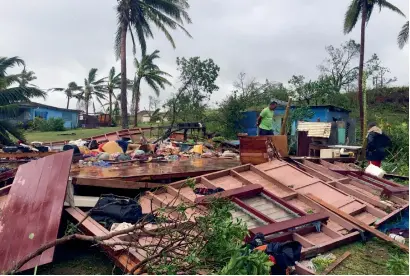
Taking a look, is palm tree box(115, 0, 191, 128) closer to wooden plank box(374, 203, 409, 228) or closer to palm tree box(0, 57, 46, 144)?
palm tree box(0, 57, 46, 144)

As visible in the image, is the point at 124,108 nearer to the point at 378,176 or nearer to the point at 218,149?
the point at 218,149

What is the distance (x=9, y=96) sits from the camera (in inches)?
510

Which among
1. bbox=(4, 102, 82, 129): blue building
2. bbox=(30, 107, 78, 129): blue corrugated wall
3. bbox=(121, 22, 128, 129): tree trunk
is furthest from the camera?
bbox=(30, 107, 78, 129): blue corrugated wall

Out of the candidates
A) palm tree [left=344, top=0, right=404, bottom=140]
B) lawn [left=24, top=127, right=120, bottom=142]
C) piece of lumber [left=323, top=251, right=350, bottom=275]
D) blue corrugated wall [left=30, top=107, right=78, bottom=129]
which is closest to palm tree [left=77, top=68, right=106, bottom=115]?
blue corrugated wall [left=30, top=107, right=78, bottom=129]

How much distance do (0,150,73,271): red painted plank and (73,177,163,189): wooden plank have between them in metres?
0.53

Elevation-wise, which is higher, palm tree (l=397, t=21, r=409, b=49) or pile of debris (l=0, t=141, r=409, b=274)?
palm tree (l=397, t=21, r=409, b=49)

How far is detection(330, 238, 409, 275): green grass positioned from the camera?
13.2 feet

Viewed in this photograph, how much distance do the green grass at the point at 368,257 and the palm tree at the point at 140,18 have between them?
15967mm

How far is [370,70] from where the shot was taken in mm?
25328

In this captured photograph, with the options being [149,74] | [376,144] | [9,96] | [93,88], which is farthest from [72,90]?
[376,144]

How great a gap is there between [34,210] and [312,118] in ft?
42.3

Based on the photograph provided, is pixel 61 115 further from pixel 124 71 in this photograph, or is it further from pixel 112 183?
pixel 112 183

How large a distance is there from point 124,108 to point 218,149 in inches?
349

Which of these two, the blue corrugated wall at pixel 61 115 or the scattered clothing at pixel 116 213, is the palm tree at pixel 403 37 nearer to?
the scattered clothing at pixel 116 213
